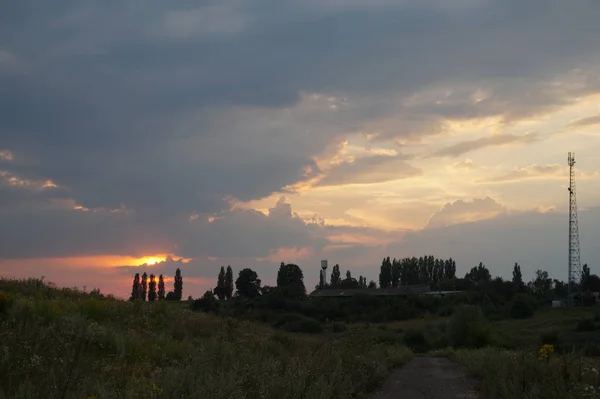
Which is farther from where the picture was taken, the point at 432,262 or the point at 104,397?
the point at 432,262

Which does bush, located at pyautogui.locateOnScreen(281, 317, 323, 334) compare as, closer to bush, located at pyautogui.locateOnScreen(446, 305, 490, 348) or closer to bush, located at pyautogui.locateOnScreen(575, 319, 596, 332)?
bush, located at pyautogui.locateOnScreen(446, 305, 490, 348)

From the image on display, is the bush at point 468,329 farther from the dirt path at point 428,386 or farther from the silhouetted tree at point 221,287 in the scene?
the silhouetted tree at point 221,287

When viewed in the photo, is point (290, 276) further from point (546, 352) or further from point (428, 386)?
point (546, 352)

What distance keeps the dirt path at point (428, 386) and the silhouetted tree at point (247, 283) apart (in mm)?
86554

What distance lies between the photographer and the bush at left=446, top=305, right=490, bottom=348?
4641 cm

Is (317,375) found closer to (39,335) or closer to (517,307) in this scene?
(39,335)

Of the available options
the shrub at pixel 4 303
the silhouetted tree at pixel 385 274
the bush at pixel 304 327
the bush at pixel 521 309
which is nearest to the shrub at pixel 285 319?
the bush at pixel 304 327

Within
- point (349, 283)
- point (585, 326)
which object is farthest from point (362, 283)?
point (585, 326)

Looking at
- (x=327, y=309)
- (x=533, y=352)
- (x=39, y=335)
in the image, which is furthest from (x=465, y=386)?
(x=327, y=309)

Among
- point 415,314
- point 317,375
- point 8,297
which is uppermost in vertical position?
point 8,297

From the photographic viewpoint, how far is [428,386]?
18.0m

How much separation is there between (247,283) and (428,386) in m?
93.0

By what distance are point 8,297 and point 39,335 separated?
197 inches

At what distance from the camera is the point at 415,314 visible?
4176 inches
